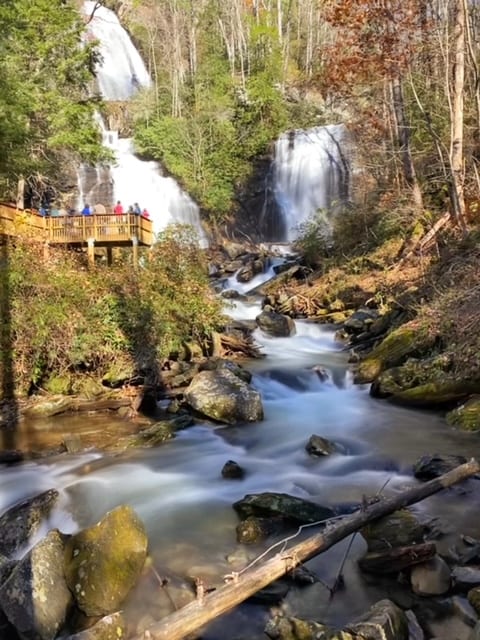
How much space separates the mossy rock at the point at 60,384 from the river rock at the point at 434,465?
706 cm

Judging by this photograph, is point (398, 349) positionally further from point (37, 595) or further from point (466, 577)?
point (37, 595)

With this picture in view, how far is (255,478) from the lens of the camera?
24.6ft

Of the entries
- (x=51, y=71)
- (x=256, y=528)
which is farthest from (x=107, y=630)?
(x=51, y=71)

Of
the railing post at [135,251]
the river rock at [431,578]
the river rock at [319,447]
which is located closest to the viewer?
the river rock at [431,578]

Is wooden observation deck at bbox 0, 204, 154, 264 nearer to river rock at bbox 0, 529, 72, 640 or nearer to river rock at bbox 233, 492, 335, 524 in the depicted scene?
river rock at bbox 233, 492, 335, 524

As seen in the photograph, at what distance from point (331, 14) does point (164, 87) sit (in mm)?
23569

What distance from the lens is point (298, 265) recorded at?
23.1 metres

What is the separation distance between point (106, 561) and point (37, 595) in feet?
1.95

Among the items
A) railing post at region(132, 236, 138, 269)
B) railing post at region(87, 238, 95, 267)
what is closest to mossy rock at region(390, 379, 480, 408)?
railing post at region(132, 236, 138, 269)

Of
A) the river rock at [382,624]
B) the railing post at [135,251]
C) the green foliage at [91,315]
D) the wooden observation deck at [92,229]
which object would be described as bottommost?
the river rock at [382,624]

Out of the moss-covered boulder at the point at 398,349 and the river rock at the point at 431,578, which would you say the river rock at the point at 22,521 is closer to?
the river rock at the point at 431,578

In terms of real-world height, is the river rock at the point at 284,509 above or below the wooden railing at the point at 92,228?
below

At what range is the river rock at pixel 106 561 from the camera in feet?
15.0

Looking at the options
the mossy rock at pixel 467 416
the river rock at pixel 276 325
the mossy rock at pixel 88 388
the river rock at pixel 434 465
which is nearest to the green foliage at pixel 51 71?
the river rock at pixel 276 325
